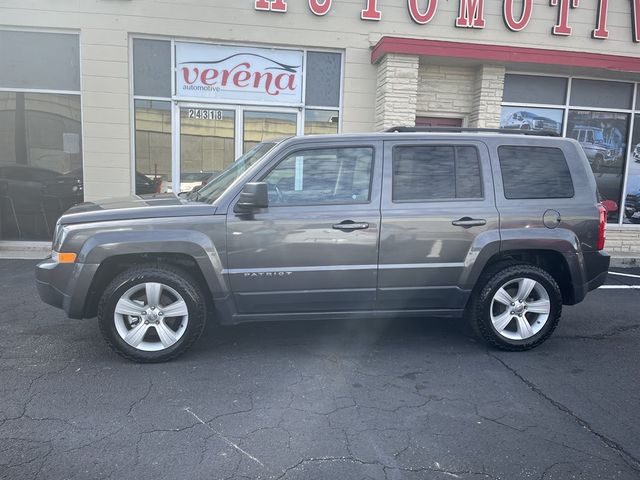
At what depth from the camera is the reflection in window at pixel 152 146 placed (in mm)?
8875

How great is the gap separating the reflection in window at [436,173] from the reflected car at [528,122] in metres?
5.65

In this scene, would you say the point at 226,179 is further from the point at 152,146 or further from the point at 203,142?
the point at 152,146

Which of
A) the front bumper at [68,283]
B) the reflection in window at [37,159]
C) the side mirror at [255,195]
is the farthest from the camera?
the reflection in window at [37,159]

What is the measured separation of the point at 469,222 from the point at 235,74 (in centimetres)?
598

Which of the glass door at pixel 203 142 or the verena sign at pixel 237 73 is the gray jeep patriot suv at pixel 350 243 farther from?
the verena sign at pixel 237 73

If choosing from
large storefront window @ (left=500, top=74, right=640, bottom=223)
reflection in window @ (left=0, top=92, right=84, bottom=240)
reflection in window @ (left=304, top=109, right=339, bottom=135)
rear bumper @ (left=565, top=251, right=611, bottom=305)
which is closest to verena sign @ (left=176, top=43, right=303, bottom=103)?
reflection in window @ (left=304, top=109, right=339, bottom=135)

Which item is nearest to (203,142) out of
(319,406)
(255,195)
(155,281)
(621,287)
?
(155,281)

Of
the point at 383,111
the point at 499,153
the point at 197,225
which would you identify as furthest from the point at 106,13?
the point at 499,153

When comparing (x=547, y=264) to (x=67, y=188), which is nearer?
(x=547, y=264)

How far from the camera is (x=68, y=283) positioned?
3990 millimetres

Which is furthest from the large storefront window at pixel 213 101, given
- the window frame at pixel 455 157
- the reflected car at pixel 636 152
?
the reflected car at pixel 636 152

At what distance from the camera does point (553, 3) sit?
30.0 feet

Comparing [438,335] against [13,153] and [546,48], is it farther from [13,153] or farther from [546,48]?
[13,153]

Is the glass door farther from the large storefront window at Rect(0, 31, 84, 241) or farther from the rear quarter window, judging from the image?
the rear quarter window
